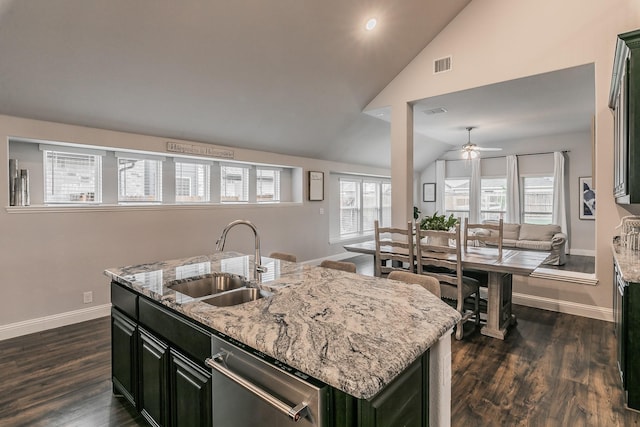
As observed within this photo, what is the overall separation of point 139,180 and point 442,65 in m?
4.20

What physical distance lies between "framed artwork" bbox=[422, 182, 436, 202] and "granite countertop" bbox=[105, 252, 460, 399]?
8.47 metres

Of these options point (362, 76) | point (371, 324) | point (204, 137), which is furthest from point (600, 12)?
point (204, 137)

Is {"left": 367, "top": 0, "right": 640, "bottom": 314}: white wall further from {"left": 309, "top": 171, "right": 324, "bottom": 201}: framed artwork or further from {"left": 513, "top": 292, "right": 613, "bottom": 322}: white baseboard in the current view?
{"left": 309, "top": 171, "right": 324, "bottom": 201}: framed artwork

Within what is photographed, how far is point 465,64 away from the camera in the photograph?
13.4ft

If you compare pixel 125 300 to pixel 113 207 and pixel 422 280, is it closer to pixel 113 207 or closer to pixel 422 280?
pixel 422 280

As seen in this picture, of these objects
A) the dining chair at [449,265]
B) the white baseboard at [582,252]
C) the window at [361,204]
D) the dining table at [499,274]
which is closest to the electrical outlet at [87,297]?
the dining chair at [449,265]

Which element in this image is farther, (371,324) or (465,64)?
(465,64)

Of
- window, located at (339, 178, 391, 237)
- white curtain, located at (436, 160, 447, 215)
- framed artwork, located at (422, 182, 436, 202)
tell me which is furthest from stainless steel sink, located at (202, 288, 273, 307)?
framed artwork, located at (422, 182, 436, 202)

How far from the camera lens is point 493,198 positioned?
877cm

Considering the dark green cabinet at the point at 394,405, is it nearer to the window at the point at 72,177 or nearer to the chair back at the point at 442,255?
the chair back at the point at 442,255

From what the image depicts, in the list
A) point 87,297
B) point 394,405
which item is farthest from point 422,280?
point 87,297

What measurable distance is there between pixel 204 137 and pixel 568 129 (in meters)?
7.45

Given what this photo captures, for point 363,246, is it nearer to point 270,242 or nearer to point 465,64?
point 270,242

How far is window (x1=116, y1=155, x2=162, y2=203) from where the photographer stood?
4.18m
